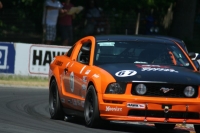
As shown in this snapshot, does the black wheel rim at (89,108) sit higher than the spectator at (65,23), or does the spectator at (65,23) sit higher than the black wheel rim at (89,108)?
the black wheel rim at (89,108)

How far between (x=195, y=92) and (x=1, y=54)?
11.0 metres

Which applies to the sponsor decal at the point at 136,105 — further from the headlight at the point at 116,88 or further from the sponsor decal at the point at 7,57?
the sponsor decal at the point at 7,57

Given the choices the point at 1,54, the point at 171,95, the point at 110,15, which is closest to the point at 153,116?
the point at 171,95

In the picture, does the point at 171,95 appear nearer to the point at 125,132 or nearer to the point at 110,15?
the point at 125,132

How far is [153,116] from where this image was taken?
10297 mm

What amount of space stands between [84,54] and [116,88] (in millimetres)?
1698

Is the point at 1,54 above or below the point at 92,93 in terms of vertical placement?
below

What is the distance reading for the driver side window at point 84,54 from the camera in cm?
1169

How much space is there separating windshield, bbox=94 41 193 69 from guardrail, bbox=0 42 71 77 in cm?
939

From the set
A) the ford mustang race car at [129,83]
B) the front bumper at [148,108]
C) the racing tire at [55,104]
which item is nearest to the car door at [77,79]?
the ford mustang race car at [129,83]

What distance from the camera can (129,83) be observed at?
10312mm

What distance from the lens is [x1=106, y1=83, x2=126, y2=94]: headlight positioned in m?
10.3

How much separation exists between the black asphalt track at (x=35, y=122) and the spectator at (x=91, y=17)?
11433mm

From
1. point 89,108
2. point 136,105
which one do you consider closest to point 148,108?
point 136,105
